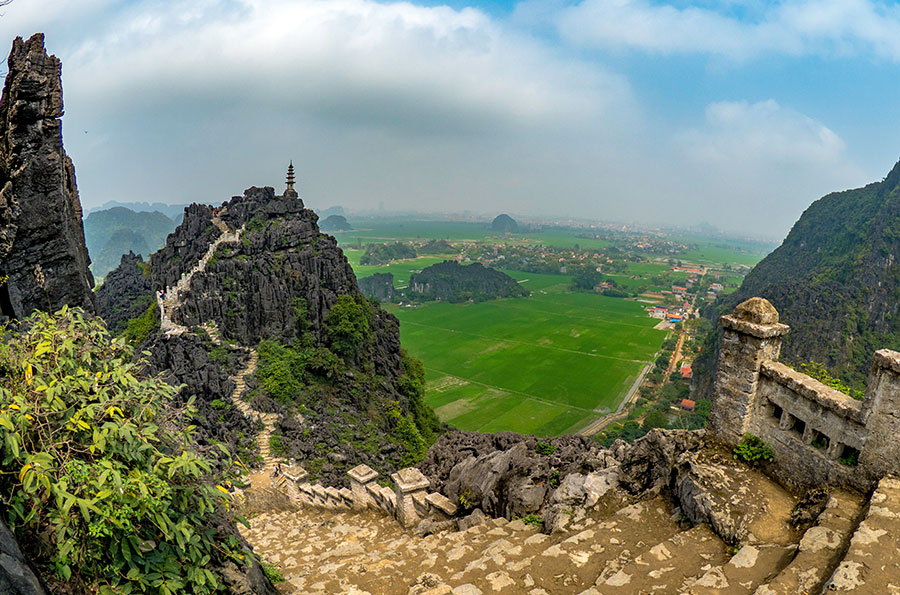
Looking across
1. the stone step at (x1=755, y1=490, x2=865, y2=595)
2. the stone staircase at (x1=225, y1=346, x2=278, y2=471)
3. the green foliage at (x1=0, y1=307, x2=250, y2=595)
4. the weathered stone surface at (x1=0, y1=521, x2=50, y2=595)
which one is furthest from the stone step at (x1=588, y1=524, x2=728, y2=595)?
the stone staircase at (x1=225, y1=346, x2=278, y2=471)

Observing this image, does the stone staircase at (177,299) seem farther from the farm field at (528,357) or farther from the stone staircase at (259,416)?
the farm field at (528,357)

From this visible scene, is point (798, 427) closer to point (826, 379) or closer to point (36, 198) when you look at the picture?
point (826, 379)

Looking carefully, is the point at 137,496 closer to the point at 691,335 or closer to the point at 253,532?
the point at 253,532

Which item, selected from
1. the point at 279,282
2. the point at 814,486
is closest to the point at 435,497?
the point at 814,486

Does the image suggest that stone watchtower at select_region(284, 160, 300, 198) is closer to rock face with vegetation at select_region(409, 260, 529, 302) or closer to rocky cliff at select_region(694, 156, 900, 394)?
rocky cliff at select_region(694, 156, 900, 394)

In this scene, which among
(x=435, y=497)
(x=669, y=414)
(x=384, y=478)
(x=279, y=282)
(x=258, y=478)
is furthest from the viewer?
(x=669, y=414)
